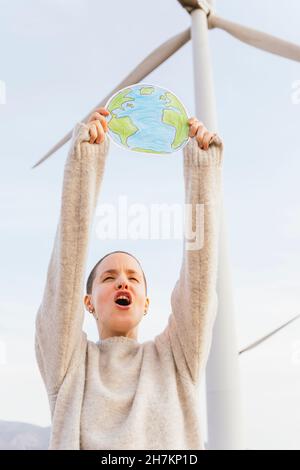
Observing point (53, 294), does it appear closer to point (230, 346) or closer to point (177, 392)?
point (177, 392)

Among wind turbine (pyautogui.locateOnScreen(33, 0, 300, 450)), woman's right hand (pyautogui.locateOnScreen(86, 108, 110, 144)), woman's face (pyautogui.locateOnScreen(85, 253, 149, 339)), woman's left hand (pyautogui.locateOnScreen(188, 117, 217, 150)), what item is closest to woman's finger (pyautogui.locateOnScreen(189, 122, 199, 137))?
woman's left hand (pyautogui.locateOnScreen(188, 117, 217, 150))

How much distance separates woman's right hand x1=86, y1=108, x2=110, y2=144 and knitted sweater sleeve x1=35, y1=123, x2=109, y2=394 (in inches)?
0.6

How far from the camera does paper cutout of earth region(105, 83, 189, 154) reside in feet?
5.86

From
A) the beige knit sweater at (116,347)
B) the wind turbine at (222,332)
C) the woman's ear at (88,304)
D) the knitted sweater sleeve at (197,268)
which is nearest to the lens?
the beige knit sweater at (116,347)

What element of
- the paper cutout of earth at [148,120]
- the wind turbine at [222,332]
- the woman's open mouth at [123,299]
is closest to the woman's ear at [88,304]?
the woman's open mouth at [123,299]

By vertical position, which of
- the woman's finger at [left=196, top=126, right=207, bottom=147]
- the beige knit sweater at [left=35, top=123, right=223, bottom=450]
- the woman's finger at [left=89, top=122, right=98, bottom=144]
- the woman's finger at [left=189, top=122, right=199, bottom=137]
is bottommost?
the beige knit sweater at [left=35, top=123, right=223, bottom=450]

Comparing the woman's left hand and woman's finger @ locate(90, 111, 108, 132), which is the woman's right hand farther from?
the woman's left hand

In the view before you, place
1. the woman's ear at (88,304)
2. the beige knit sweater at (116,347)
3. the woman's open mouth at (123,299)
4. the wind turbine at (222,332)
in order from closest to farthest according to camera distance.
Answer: the beige knit sweater at (116,347) < the woman's open mouth at (123,299) < the woman's ear at (88,304) < the wind turbine at (222,332)

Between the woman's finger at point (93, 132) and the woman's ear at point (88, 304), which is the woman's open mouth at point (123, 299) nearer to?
the woman's ear at point (88, 304)

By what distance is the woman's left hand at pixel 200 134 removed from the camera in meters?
1.75

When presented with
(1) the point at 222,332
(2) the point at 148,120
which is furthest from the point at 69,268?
(1) the point at 222,332

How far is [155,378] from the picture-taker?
64.2 inches
